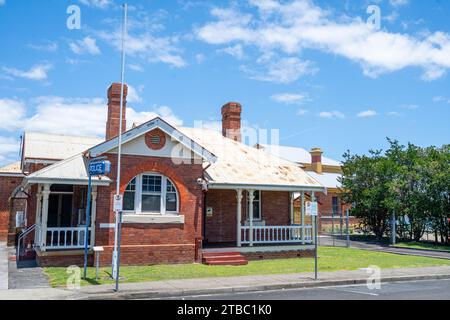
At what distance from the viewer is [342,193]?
33094 millimetres

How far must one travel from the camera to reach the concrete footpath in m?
11.4

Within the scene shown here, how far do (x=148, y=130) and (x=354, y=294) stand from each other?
9.39m

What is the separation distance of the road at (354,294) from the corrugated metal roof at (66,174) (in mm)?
6537

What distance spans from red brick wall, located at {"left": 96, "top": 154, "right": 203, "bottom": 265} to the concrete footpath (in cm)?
361

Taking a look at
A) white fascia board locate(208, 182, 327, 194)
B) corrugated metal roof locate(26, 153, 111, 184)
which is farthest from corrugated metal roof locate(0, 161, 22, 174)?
white fascia board locate(208, 182, 327, 194)

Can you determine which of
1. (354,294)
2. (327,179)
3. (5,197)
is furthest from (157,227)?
(327,179)

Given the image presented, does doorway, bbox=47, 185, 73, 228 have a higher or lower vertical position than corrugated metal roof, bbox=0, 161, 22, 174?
lower

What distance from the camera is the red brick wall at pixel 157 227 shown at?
16.6 metres

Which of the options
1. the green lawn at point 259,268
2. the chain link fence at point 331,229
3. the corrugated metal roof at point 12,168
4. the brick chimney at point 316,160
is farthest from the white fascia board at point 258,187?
the brick chimney at point 316,160

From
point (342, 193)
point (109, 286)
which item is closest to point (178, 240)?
point (109, 286)

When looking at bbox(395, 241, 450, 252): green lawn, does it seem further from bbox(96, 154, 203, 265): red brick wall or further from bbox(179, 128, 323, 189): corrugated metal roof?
bbox(96, 154, 203, 265): red brick wall

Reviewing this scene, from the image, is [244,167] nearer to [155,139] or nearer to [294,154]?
[155,139]

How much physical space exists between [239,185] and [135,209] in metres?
4.57
